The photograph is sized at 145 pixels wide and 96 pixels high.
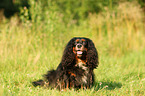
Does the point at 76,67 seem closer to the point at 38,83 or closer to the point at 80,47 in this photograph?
the point at 80,47

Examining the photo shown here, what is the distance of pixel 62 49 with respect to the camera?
696 centimetres

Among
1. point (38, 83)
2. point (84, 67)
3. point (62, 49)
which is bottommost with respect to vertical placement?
point (38, 83)

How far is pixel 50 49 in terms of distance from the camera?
6.89 meters

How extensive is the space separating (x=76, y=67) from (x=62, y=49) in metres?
3.05

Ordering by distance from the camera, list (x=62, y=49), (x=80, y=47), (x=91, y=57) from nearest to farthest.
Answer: (x=80, y=47) → (x=91, y=57) → (x=62, y=49)

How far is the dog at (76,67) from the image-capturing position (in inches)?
153

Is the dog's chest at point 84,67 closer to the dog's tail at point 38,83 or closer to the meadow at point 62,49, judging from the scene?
the meadow at point 62,49

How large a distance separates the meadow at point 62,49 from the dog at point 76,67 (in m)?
0.16

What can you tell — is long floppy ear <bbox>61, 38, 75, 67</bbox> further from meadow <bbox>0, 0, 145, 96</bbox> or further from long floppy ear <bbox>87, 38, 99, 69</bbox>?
meadow <bbox>0, 0, 145, 96</bbox>

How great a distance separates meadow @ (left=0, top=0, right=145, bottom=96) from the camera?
13.6ft

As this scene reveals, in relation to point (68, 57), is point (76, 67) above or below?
below

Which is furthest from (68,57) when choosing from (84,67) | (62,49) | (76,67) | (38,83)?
(62,49)

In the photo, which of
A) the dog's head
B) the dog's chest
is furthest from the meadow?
the dog's head

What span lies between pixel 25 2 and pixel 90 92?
8717 mm
